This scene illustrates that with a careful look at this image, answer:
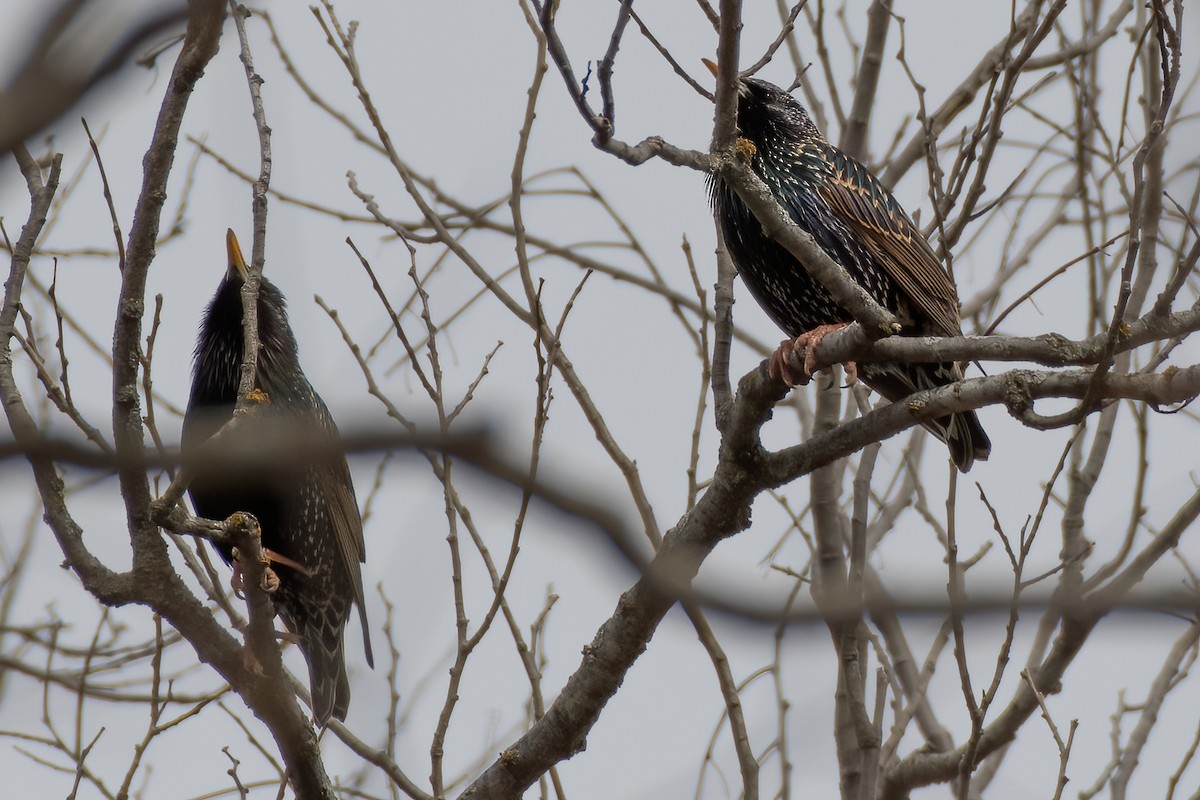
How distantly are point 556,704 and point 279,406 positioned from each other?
2.22 m

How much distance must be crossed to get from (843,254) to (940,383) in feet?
2.00

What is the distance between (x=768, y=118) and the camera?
523 cm

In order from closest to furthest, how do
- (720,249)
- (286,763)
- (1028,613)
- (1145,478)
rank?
(1028,613)
(286,763)
(1145,478)
(720,249)

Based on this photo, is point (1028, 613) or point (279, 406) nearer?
point (1028, 613)

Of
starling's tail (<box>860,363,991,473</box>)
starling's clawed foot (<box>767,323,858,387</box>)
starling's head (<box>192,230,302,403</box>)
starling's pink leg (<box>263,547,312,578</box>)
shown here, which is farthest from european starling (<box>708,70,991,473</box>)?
starling's pink leg (<box>263,547,312,578</box>)

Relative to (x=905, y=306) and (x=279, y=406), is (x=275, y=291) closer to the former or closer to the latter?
(x=279, y=406)

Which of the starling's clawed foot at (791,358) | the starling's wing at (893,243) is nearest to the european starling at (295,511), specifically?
the starling's clawed foot at (791,358)

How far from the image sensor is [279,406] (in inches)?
203

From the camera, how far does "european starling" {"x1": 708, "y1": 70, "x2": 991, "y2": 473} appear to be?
476 cm

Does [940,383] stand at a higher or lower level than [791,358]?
higher

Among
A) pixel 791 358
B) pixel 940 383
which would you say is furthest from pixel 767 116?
pixel 791 358

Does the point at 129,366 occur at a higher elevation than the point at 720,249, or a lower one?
lower

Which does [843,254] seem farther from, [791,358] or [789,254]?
[791,358]

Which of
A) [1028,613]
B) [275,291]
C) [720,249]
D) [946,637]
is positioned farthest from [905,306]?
[1028,613]
